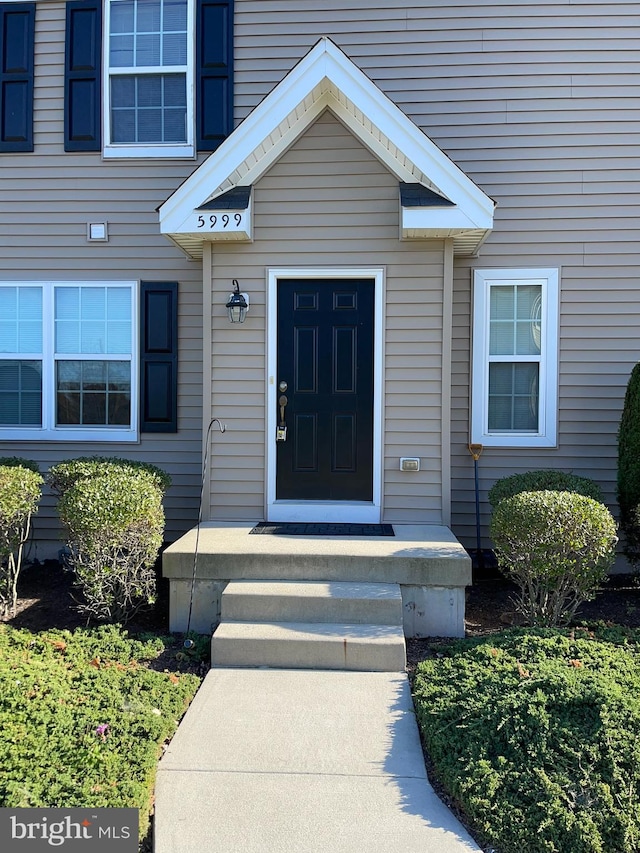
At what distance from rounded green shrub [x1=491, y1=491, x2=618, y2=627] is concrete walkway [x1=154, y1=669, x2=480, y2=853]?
4.11ft

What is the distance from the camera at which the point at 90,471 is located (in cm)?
519

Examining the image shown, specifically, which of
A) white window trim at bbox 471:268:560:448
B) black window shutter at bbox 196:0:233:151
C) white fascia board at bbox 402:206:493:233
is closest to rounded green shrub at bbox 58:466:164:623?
white fascia board at bbox 402:206:493:233

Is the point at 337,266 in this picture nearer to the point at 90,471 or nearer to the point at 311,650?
the point at 90,471

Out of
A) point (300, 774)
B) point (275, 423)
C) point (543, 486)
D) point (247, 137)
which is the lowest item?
point (300, 774)

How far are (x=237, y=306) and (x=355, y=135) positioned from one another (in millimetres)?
1702

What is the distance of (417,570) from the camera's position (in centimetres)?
440

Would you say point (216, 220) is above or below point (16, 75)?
below

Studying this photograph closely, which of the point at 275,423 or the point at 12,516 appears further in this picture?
the point at 275,423

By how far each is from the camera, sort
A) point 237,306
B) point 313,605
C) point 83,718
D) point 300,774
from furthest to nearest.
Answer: point 237,306 < point 313,605 < point 83,718 < point 300,774

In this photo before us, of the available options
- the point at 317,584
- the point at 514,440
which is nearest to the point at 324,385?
the point at 317,584

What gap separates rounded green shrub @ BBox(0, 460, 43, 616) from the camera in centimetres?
473

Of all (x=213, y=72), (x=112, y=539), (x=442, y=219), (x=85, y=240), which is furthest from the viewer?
(x=85, y=240)

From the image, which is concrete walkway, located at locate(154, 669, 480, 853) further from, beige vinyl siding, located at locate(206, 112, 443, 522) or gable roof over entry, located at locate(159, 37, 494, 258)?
gable roof over entry, located at locate(159, 37, 494, 258)

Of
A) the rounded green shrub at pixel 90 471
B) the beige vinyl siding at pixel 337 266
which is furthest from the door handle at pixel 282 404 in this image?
the rounded green shrub at pixel 90 471
